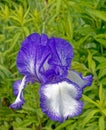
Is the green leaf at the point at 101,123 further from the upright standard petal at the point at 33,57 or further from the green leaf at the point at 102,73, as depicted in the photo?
the upright standard petal at the point at 33,57

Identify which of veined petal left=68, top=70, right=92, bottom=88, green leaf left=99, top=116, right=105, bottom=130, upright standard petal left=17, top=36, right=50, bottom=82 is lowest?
green leaf left=99, top=116, right=105, bottom=130

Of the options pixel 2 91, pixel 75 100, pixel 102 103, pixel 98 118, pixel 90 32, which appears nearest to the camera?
pixel 75 100

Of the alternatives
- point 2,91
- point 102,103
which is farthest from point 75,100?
point 2,91

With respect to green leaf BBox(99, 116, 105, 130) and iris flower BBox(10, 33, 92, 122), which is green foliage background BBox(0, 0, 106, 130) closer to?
green leaf BBox(99, 116, 105, 130)

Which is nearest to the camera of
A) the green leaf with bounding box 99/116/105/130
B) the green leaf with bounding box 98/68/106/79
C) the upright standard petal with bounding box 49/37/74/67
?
the upright standard petal with bounding box 49/37/74/67

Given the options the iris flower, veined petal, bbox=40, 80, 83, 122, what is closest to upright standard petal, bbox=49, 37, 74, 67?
the iris flower

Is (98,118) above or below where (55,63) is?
Answer: below

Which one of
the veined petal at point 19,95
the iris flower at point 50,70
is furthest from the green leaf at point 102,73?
the veined petal at point 19,95

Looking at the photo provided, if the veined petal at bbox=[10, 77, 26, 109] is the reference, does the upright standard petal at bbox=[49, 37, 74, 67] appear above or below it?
above

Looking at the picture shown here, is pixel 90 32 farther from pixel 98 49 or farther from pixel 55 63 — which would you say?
pixel 55 63
